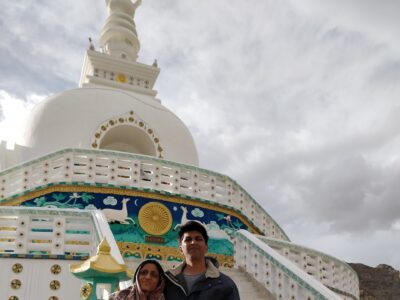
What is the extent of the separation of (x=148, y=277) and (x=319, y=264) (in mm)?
7724

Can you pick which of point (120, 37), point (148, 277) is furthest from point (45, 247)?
point (120, 37)

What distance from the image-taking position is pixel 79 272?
16.8 ft

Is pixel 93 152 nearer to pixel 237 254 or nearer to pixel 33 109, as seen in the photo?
pixel 237 254

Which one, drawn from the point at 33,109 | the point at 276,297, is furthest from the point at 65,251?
the point at 33,109

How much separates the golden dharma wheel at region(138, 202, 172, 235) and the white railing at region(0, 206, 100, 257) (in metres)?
3.04

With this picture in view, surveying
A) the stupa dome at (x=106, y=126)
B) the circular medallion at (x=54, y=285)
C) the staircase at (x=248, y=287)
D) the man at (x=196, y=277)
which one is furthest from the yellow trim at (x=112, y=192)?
the man at (x=196, y=277)

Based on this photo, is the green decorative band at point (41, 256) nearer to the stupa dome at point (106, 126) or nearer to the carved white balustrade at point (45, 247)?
the carved white balustrade at point (45, 247)

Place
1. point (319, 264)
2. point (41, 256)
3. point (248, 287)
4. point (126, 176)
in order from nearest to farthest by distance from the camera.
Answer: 1. point (41, 256)
2. point (248, 287)
3. point (319, 264)
4. point (126, 176)

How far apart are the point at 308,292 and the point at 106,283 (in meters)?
3.27

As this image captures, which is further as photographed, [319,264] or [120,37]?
[120,37]

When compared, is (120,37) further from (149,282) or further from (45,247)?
(149,282)

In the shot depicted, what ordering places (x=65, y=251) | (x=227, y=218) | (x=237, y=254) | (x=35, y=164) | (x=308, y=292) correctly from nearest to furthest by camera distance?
(x=308, y=292), (x=65, y=251), (x=237, y=254), (x=35, y=164), (x=227, y=218)

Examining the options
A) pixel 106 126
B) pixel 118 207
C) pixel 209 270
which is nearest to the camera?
pixel 209 270

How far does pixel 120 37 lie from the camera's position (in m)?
23.5
